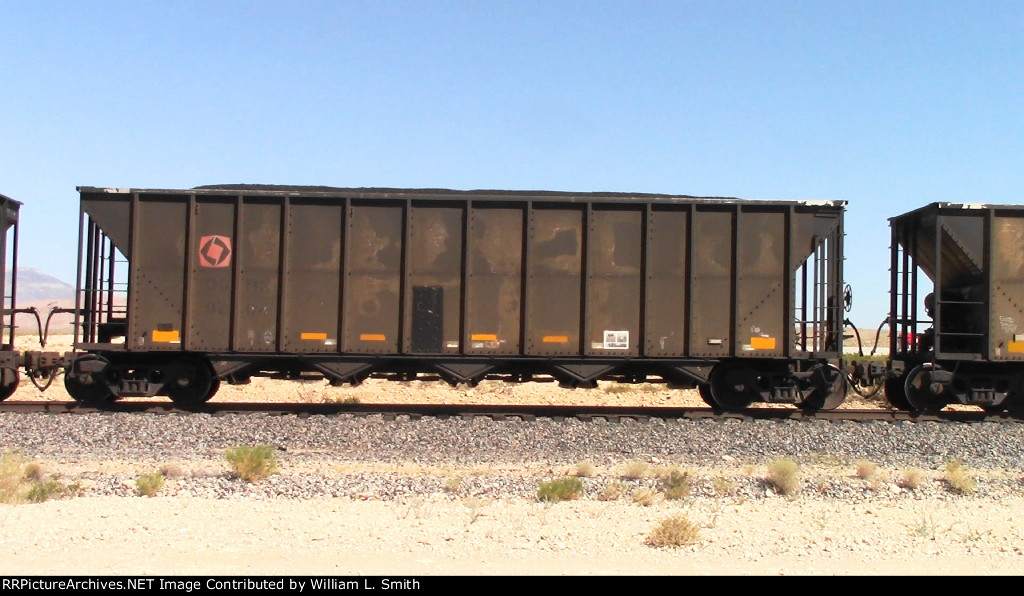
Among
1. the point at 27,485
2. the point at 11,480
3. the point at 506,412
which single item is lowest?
the point at 27,485

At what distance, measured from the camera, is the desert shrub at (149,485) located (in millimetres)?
7375

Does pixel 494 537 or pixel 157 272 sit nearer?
pixel 494 537

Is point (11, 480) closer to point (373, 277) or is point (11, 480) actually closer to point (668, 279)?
point (373, 277)

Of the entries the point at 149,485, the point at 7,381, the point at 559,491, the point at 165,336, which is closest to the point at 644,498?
the point at 559,491

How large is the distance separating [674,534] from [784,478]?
8.15 ft

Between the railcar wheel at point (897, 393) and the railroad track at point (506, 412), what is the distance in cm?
67

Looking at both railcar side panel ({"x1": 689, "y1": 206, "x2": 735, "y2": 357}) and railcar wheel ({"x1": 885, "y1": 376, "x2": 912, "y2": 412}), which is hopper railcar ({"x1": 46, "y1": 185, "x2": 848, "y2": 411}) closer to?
railcar side panel ({"x1": 689, "y1": 206, "x2": 735, "y2": 357})

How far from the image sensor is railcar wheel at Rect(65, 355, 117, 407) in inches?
487

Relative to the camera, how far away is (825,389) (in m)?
12.6

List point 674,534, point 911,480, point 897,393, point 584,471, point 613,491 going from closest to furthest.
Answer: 1. point 674,534
2. point 613,491
3. point 911,480
4. point 584,471
5. point 897,393

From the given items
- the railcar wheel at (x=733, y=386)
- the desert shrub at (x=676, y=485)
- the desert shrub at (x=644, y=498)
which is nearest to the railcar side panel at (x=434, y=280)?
the railcar wheel at (x=733, y=386)

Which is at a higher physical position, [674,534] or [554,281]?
[554,281]
